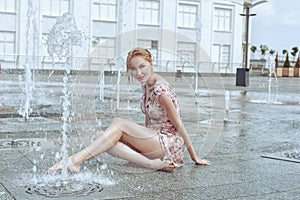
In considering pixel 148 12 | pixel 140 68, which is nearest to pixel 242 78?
pixel 148 12

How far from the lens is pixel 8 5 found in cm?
3812

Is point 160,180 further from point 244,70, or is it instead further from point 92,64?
point 92,64

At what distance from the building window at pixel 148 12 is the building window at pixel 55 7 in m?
6.63

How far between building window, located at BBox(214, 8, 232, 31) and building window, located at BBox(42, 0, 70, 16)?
15509 mm

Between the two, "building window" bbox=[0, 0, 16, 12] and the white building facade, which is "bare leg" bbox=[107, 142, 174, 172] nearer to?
the white building facade

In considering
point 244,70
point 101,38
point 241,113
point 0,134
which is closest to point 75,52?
point 101,38

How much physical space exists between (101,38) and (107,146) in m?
37.6

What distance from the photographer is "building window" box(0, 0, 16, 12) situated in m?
37.9

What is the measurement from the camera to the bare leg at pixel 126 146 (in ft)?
15.4

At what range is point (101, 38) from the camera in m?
41.8

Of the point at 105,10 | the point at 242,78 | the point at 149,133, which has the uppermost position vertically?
the point at 105,10

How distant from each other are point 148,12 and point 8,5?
11757 mm

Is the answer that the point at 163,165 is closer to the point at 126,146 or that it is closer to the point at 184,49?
the point at 126,146

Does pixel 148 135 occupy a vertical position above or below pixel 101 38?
below
